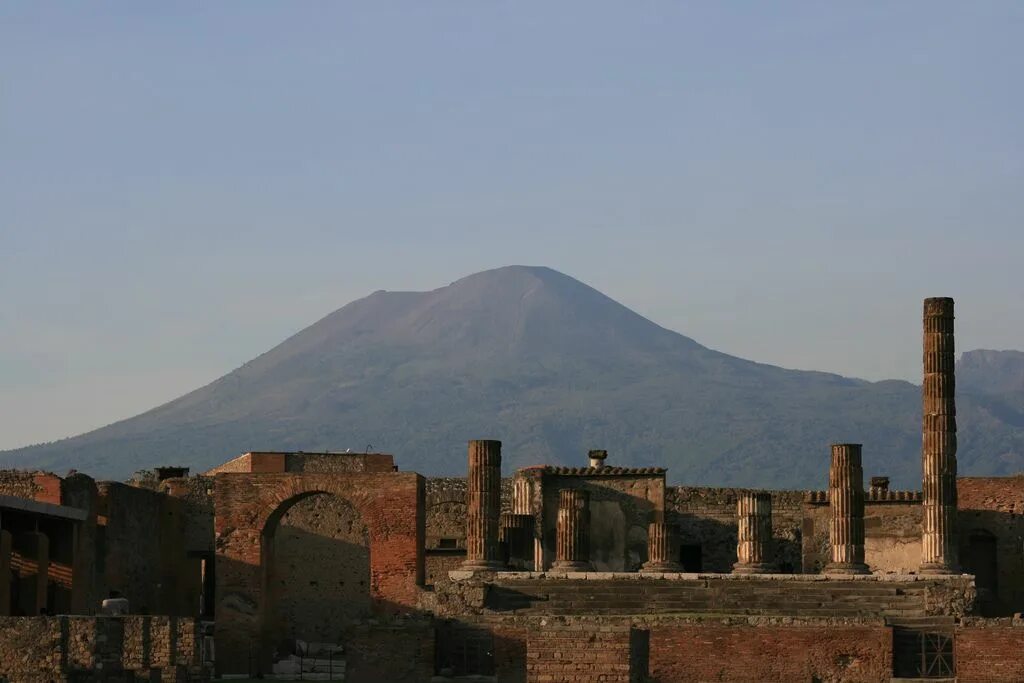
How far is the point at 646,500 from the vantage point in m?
58.3

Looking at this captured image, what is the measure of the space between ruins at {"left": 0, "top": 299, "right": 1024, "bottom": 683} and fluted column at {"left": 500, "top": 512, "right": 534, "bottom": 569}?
0.06 metres

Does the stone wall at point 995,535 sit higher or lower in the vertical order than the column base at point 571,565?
higher

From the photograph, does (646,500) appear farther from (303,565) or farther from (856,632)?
(856,632)

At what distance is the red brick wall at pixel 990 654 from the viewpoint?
42.8 meters

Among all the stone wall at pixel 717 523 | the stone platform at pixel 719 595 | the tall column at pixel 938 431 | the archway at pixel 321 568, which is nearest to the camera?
the stone platform at pixel 719 595

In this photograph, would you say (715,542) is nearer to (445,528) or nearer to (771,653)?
(445,528)

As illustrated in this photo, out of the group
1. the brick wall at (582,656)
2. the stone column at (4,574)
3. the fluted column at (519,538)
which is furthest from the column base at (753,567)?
the stone column at (4,574)

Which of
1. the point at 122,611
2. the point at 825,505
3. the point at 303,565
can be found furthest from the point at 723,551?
the point at 122,611

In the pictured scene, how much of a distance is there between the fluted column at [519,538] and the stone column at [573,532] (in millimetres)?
875

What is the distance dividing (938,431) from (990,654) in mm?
10092

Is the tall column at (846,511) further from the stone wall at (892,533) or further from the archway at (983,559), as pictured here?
the archway at (983,559)

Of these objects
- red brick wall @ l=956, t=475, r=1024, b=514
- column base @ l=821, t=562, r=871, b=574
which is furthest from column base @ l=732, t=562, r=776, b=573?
red brick wall @ l=956, t=475, r=1024, b=514

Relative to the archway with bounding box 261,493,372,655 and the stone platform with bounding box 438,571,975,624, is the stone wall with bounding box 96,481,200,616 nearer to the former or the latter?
the archway with bounding box 261,493,372,655

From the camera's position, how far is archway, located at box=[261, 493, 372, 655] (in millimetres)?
59562
